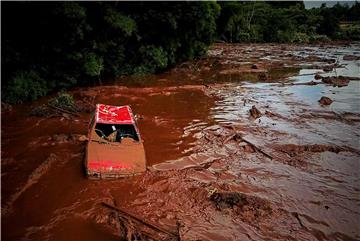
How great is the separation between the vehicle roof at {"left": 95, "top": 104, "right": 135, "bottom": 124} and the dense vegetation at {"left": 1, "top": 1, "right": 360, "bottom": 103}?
5913 mm

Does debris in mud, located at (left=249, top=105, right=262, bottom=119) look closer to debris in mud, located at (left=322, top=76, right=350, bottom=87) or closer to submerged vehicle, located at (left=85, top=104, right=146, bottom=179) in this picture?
submerged vehicle, located at (left=85, top=104, right=146, bottom=179)

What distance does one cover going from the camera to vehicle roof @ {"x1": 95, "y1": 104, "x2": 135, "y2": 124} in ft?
31.7

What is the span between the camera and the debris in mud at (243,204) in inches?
289

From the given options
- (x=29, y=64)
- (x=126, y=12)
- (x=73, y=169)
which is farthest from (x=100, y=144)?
(x=126, y=12)

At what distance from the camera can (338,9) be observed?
75.7 metres

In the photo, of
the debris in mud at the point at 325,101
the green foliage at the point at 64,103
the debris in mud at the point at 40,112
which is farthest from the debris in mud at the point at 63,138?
the debris in mud at the point at 325,101

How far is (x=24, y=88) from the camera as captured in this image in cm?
1573

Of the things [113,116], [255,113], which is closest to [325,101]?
[255,113]

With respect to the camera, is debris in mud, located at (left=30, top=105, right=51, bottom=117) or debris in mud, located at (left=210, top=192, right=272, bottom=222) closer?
debris in mud, located at (left=210, top=192, right=272, bottom=222)

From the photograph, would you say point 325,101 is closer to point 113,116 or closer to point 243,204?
point 243,204

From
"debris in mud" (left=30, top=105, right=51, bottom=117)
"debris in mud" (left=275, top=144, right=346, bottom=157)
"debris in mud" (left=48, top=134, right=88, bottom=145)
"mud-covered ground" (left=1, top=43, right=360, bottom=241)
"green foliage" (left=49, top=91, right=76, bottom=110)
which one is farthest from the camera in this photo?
Answer: "green foliage" (left=49, top=91, right=76, bottom=110)

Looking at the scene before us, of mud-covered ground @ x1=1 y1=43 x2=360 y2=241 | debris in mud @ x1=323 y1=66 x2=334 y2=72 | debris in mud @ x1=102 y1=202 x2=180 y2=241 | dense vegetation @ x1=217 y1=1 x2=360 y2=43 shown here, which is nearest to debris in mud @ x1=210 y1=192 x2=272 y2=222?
mud-covered ground @ x1=1 y1=43 x2=360 y2=241

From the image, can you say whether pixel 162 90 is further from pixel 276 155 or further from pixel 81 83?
pixel 276 155

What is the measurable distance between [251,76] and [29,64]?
15726 mm
